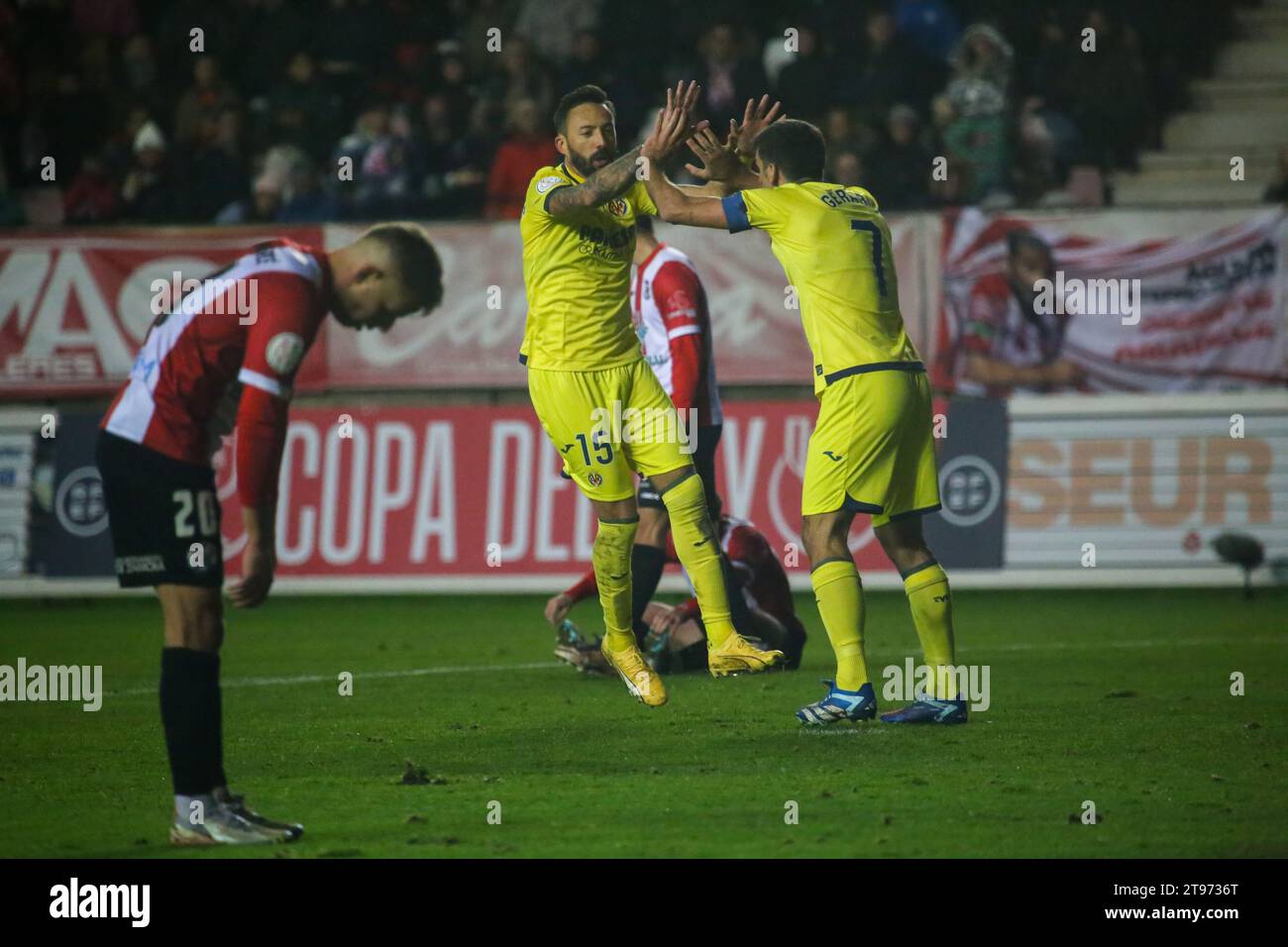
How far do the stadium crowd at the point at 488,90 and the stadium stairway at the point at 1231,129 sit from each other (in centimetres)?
25

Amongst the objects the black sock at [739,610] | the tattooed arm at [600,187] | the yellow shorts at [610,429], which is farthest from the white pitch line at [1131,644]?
the tattooed arm at [600,187]

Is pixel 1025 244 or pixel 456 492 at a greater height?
pixel 1025 244

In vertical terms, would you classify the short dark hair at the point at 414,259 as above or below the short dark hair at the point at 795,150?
below

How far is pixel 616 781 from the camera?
7012 mm

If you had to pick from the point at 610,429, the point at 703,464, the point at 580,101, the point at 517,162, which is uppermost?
the point at 517,162

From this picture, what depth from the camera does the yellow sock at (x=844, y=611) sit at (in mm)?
7980

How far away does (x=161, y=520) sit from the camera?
19.7 ft

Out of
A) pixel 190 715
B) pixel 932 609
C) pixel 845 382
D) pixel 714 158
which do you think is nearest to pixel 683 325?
pixel 714 158

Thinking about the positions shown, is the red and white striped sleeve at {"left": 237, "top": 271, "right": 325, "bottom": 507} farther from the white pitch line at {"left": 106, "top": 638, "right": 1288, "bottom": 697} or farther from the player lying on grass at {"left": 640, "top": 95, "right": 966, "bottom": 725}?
the white pitch line at {"left": 106, "top": 638, "right": 1288, "bottom": 697}

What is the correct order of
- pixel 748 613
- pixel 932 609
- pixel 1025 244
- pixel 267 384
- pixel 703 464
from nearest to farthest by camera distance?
pixel 267 384, pixel 932 609, pixel 703 464, pixel 748 613, pixel 1025 244

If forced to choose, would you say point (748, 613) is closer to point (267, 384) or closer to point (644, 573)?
point (644, 573)

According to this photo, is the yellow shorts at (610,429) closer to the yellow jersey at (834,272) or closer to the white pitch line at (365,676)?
the yellow jersey at (834,272)

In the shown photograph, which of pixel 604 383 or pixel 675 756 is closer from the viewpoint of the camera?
pixel 675 756

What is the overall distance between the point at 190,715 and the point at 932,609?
128 inches
